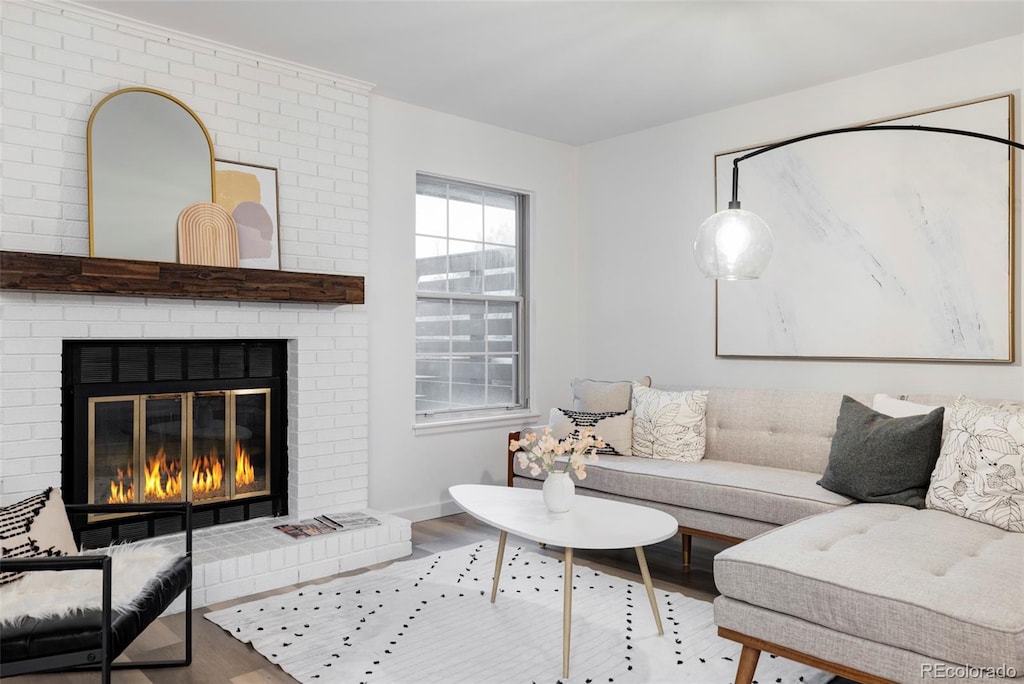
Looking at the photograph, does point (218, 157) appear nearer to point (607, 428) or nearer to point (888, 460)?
point (607, 428)

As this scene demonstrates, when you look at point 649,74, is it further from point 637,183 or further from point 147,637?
point 147,637

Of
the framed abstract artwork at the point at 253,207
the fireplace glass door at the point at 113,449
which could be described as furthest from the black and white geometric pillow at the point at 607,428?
the fireplace glass door at the point at 113,449

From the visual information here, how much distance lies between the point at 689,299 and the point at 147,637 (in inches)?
139

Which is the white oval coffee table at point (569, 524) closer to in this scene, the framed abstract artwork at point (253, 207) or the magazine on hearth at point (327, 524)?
the magazine on hearth at point (327, 524)

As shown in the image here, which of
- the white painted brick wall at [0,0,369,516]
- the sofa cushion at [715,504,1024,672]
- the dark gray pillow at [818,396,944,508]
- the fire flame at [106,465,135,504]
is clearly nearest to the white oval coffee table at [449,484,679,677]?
the sofa cushion at [715,504,1024,672]

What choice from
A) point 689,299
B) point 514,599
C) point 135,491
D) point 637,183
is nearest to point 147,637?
point 135,491

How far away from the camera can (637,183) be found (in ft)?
16.7

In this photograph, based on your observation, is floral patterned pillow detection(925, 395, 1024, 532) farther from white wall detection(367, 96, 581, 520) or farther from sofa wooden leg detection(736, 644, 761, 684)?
white wall detection(367, 96, 581, 520)

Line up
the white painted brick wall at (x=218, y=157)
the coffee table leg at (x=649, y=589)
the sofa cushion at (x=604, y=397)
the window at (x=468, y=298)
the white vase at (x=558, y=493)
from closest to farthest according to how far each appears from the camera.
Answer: the coffee table leg at (x=649, y=589), the white vase at (x=558, y=493), the white painted brick wall at (x=218, y=157), the sofa cushion at (x=604, y=397), the window at (x=468, y=298)

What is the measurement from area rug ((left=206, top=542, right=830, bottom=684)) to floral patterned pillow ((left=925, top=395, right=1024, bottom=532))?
0.88 m

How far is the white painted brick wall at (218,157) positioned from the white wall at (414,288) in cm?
20

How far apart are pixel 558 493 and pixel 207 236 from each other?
2081mm

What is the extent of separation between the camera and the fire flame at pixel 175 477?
3.42 metres

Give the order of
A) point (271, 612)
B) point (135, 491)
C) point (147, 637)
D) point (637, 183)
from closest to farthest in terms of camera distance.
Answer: point (147, 637), point (271, 612), point (135, 491), point (637, 183)
